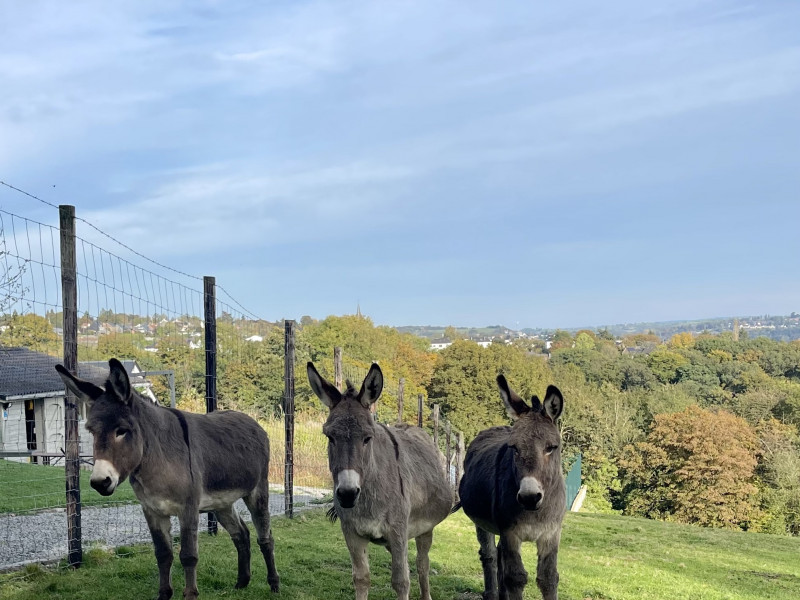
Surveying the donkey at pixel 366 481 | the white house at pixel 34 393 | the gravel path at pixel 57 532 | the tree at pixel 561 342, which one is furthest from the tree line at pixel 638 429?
the tree at pixel 561 342

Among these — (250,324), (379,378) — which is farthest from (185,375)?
(379,378)

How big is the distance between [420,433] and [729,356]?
11643 centimetres

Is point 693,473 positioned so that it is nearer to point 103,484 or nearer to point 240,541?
point 240,541

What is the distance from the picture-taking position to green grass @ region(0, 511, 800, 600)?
25.7ft

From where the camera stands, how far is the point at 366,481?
646cm

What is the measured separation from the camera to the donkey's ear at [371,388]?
639 centimetres

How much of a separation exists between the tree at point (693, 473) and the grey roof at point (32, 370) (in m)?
43.0

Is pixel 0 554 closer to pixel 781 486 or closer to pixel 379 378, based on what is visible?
pixel 379 378

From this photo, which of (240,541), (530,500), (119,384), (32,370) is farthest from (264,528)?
(32,370)

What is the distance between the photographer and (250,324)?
46.8ft

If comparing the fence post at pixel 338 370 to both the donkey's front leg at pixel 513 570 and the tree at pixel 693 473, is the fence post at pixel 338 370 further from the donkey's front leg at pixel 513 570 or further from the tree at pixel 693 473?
the tree at pixel 693 473

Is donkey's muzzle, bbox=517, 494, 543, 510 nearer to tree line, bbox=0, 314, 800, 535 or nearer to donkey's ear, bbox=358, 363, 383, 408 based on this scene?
donkey's ear, bbox=358, 363, 383, 408

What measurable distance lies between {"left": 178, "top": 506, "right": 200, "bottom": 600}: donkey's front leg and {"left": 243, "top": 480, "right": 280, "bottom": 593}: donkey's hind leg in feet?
3.86

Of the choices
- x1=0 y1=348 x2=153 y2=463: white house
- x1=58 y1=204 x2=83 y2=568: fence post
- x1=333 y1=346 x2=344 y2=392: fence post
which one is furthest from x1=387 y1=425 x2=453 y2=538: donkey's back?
Result: x1=333 y1=346 x2=344 y2=392: fence post
